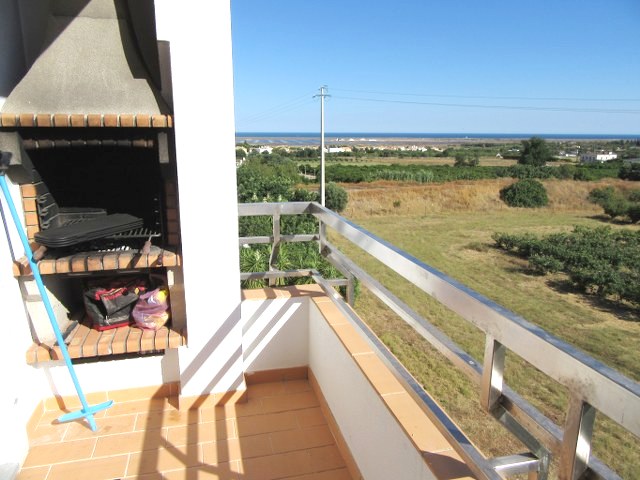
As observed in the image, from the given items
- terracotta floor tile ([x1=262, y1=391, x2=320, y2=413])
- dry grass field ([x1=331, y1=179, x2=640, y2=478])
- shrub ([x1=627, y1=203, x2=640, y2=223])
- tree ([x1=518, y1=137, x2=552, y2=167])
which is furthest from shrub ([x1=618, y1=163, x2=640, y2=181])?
terracotta floor tile ([x1=262, y1=391, x2=320, y2=413])

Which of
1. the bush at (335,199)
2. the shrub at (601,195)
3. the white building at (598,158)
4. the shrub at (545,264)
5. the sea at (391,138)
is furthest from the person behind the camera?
the sea at (391,138)

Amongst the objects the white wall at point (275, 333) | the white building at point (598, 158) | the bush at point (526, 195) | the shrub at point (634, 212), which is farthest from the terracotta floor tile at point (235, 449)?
the white building at point (598, 158)

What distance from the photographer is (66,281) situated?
2.46 m

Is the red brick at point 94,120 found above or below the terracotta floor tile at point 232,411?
above

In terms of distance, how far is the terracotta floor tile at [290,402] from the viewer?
2289 mm

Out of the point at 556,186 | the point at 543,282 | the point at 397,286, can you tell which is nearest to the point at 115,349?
the point at 397,286

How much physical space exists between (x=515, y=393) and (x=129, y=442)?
1.84 metres

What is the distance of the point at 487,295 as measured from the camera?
32.7 feet

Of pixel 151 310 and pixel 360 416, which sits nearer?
pixel 360 416

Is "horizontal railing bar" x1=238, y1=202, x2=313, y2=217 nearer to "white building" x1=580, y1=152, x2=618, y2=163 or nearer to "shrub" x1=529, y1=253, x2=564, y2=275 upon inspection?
"shrub" x1=529, y1=253, x2=564, y2=275

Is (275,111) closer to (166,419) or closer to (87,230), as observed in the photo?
(87,230)

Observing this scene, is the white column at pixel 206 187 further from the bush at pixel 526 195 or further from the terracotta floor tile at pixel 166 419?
the bush at pixel 526 195

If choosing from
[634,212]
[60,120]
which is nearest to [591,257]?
[634,212]

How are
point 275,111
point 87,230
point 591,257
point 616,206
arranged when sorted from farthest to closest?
point 275,111 < point 616,206 < point 591,257 < point 87,230
